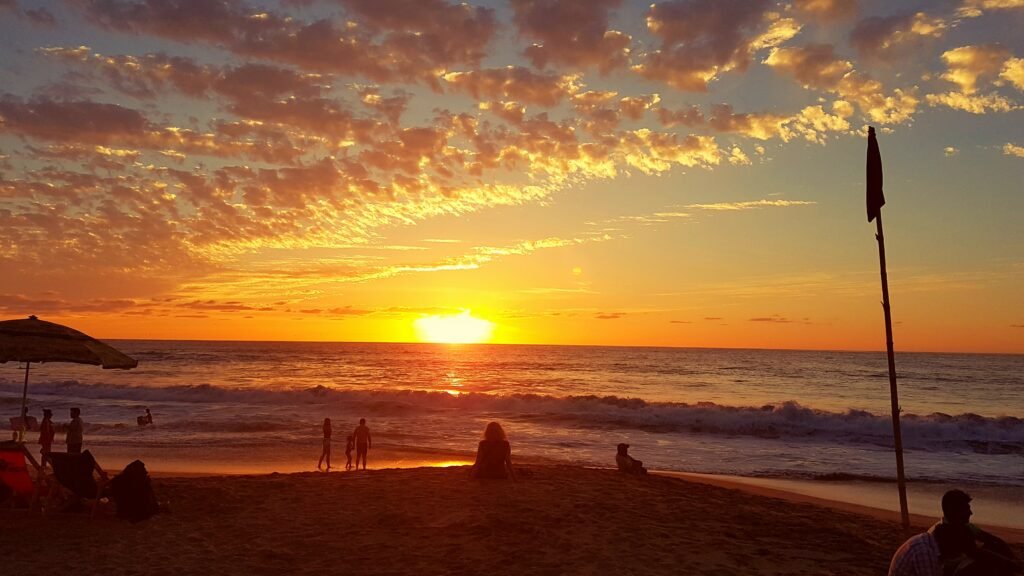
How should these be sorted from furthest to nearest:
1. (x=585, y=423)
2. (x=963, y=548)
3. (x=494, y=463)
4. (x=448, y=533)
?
1. (x=585, y=423)
2. (x=494, y=463)
3. (x=448, y=533)
4. (x=963, y=548)

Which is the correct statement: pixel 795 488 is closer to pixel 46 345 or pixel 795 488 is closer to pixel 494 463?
pixel 494 463

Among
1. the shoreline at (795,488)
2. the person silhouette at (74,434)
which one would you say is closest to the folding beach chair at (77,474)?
the person silhouette at (74,434)

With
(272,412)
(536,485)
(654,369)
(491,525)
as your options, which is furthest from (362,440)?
(654,369)

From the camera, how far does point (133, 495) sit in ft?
34.7

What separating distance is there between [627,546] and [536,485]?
440cm

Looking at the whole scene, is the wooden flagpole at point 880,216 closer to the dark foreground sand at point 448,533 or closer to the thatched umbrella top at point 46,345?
the dark foreground sand at point 448,533

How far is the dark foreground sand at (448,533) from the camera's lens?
863cm

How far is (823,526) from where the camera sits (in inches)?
454

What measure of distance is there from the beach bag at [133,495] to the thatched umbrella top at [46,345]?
1758mm

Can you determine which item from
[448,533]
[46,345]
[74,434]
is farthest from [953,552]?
[74,434]

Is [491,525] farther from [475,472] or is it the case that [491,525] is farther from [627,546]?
[475,472]

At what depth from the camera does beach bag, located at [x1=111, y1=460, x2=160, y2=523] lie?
10523 mm

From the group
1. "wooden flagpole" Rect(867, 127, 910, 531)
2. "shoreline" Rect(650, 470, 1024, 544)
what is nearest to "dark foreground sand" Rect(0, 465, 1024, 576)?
"wooden flagpole" Rect(867, 127, 910, 531)

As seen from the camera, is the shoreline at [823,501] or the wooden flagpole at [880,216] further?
the shoreline at [823,501]
